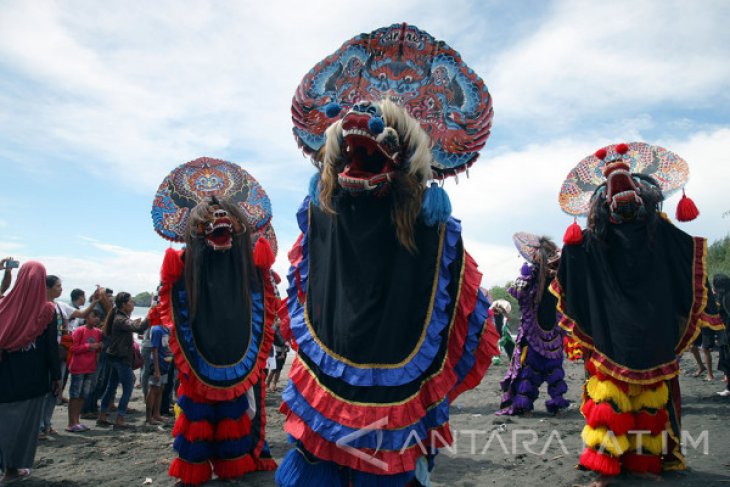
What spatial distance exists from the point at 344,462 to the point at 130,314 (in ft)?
20.9

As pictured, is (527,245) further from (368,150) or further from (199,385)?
(368,150)

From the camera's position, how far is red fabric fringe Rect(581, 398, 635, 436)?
162 inches

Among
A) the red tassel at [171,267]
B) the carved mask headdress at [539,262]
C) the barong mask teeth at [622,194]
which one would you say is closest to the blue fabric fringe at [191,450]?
the red tassel at [171,267]

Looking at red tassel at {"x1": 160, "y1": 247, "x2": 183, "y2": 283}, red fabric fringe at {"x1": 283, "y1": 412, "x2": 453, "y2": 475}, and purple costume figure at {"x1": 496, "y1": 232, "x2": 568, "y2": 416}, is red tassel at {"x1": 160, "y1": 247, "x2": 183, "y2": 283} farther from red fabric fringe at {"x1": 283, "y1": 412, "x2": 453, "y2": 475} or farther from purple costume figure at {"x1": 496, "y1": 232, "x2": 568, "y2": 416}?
purple costume figure at {"x1": 496, "y1": 232, "x2": 568, "y2": 416}

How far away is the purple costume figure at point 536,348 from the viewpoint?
7180 millimetres

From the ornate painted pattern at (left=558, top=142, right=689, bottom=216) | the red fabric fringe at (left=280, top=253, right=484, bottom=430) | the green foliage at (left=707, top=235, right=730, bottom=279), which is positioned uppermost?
the green foliage at (left=707, top=235, right=730, bottom=279)

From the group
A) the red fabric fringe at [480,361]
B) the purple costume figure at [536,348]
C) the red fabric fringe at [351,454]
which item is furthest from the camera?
the purple costume figure at [536,348]

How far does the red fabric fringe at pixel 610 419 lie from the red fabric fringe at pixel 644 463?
0.26 metres

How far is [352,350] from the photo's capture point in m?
2.36

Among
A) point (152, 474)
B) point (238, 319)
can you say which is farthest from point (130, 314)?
point (238, 319)

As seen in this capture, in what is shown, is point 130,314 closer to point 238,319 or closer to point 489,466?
point 238,319

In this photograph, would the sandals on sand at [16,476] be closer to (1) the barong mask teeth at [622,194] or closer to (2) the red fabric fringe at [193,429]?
Answer: (2) the red fabric fringe at [193,429]

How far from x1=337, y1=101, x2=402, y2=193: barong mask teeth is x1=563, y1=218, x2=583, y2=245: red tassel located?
2698 millimetres

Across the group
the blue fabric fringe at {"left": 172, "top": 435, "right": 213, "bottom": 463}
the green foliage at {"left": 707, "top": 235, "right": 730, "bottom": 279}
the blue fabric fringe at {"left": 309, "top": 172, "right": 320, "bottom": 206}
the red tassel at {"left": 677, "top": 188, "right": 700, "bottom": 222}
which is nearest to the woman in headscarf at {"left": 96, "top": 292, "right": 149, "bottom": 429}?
the blue fabric fringe at {"left": 172, "top": 435, "right": 213, "bottom": 463}
